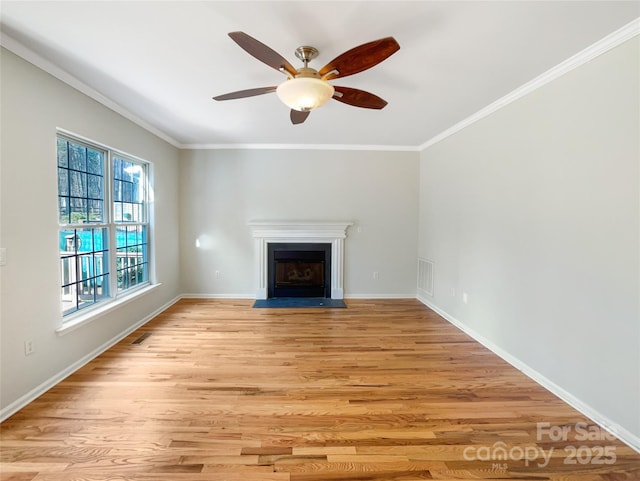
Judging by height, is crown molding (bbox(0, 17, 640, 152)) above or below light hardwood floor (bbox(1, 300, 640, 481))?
above

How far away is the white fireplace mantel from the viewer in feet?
15.1

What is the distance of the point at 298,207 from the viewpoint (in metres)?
4.73

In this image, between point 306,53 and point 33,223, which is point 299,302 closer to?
point 33,223

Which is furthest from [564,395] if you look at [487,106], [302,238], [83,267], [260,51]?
[83,267]

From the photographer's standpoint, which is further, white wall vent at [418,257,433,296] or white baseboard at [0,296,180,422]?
white wall vent at [418,257,433,296]

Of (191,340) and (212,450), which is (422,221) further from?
(212,450)

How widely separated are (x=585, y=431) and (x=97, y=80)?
449 cm

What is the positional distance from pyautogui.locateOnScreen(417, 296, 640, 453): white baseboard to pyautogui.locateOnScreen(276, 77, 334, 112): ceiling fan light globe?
9.05 feet

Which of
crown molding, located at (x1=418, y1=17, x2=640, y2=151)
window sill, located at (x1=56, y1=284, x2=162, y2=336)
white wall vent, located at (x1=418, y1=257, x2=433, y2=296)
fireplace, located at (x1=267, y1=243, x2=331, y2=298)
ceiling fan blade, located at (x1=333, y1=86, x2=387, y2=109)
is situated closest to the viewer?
crown molding, located at (x1=418, y1=17, x2=640, y2=151)

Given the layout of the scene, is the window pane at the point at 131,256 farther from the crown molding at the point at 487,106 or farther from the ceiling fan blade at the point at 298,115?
the ceiling fan blade at the point at 298,115

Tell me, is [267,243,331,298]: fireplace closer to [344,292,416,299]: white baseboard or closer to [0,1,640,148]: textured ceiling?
[344,292,416,299]: white baseboard

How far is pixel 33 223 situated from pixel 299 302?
3219 mm

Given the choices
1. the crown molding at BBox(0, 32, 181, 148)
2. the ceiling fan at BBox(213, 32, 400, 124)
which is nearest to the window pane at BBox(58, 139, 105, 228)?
the crown molding at BBox(0, 32, 181, 148)

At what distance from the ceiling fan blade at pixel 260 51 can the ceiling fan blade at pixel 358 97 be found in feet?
1.43
